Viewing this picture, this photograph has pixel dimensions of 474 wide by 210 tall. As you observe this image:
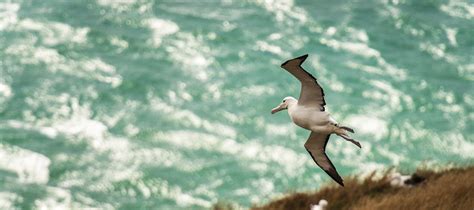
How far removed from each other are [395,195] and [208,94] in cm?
1357

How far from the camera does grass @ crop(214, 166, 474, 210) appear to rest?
8.62 meters

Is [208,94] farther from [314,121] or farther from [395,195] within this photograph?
[314,121]

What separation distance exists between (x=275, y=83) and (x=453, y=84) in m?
6.20

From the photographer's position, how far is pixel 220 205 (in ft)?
37.6

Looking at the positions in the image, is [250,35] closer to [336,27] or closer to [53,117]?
[336,27]

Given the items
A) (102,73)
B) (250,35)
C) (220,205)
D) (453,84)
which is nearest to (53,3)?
(102,73)

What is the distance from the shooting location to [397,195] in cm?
952

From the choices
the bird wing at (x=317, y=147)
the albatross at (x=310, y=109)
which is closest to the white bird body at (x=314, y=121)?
the albatross at (x=310, y=109)

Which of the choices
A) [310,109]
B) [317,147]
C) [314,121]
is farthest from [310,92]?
[317,147]

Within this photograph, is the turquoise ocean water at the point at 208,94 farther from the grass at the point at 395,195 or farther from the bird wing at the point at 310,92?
the bird wing at the point at 310,92

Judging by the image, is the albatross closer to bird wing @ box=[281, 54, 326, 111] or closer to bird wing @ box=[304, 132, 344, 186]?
bird wing @ box=[281, 54, 326, 111]

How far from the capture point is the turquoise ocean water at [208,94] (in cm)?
1894

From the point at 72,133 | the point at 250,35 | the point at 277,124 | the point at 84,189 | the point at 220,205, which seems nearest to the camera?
the point at 220,205

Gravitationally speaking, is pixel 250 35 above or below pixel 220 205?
below
